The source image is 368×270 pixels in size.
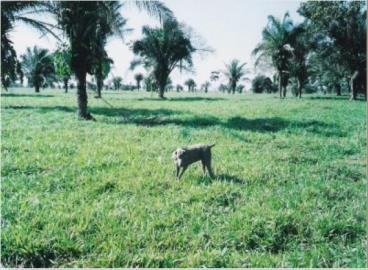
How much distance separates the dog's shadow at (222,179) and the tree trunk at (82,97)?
10091 millimetres

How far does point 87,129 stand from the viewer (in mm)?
12781

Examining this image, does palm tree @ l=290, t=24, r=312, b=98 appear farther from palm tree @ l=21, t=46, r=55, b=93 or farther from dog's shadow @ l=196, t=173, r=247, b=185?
dog's shadow @ l=196, t=173, r=247, b=185

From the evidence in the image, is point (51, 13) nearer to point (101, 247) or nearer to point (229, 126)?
point (229, 126)

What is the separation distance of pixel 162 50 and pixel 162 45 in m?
0.51

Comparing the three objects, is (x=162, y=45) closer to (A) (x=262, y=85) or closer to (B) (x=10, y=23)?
(B) (x=10, y=23)

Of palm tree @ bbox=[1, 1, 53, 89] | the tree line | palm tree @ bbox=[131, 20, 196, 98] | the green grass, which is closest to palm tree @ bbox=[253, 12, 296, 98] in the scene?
the tree line

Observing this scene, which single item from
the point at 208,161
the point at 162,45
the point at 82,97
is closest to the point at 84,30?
the point at 82,97

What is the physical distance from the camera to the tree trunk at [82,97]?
16.3m

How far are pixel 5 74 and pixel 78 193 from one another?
15704 millimetres

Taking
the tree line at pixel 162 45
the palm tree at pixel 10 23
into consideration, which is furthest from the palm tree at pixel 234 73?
the palm tree at pixel 10 23

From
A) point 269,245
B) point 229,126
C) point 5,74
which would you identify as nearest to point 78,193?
point 269,245

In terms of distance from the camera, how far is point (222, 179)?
270 inches

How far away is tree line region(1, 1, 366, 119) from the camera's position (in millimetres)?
15723

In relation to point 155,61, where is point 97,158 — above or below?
below
